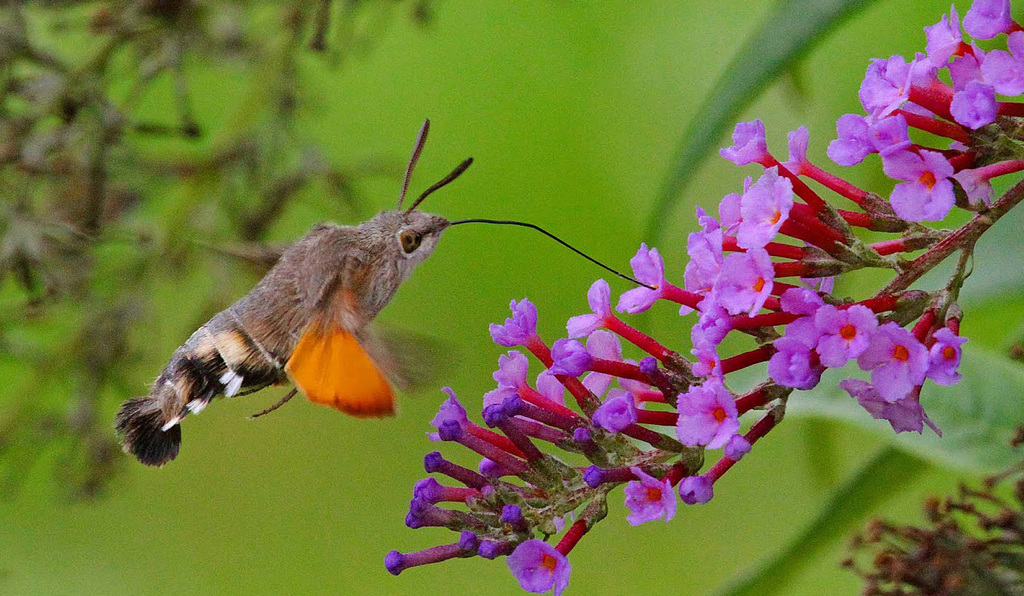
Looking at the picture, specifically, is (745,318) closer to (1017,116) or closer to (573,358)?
(573,358)

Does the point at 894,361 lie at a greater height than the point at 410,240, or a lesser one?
lesser

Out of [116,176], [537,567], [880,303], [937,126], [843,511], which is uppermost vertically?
[116,176]

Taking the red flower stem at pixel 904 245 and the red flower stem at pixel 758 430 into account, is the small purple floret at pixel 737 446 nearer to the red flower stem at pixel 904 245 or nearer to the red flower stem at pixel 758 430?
the red flower stem at pixel 758 430

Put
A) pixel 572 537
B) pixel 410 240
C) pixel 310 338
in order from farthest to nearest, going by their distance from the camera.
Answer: pixel 410 240 < pixel 310 338 < pixel 572 537

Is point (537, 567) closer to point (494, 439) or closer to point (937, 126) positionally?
point (494, 439)

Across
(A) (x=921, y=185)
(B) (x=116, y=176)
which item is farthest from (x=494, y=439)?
Result: (B) (x=116, y=176)

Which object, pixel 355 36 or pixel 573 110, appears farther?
pixel 573 110

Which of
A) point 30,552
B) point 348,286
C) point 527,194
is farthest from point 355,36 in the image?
point 30,552
